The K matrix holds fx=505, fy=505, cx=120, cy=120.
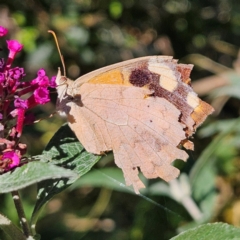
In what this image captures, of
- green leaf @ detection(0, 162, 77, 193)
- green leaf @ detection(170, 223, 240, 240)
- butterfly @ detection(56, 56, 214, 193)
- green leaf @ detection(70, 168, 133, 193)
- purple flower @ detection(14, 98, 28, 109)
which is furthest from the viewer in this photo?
green leaf @ detection(70, 168, 133, 193)

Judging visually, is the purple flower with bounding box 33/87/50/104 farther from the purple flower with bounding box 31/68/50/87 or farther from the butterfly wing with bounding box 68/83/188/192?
the butterfly wing with bounding box 68/83/188/192

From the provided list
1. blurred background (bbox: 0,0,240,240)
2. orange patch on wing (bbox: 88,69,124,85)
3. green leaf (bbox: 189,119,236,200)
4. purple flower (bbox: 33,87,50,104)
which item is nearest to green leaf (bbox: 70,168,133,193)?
blurred background (bbox: 0,0,240,240)

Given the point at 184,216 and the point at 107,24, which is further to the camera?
the point at 107,24

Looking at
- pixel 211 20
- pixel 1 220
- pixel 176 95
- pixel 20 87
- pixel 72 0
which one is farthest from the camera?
pixel 211 20

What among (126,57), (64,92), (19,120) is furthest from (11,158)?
(126,57)

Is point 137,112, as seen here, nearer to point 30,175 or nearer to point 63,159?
point 63,159

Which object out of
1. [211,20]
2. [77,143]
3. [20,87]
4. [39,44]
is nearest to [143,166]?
[77,143]

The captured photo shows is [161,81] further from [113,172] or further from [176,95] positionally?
[113,172]
